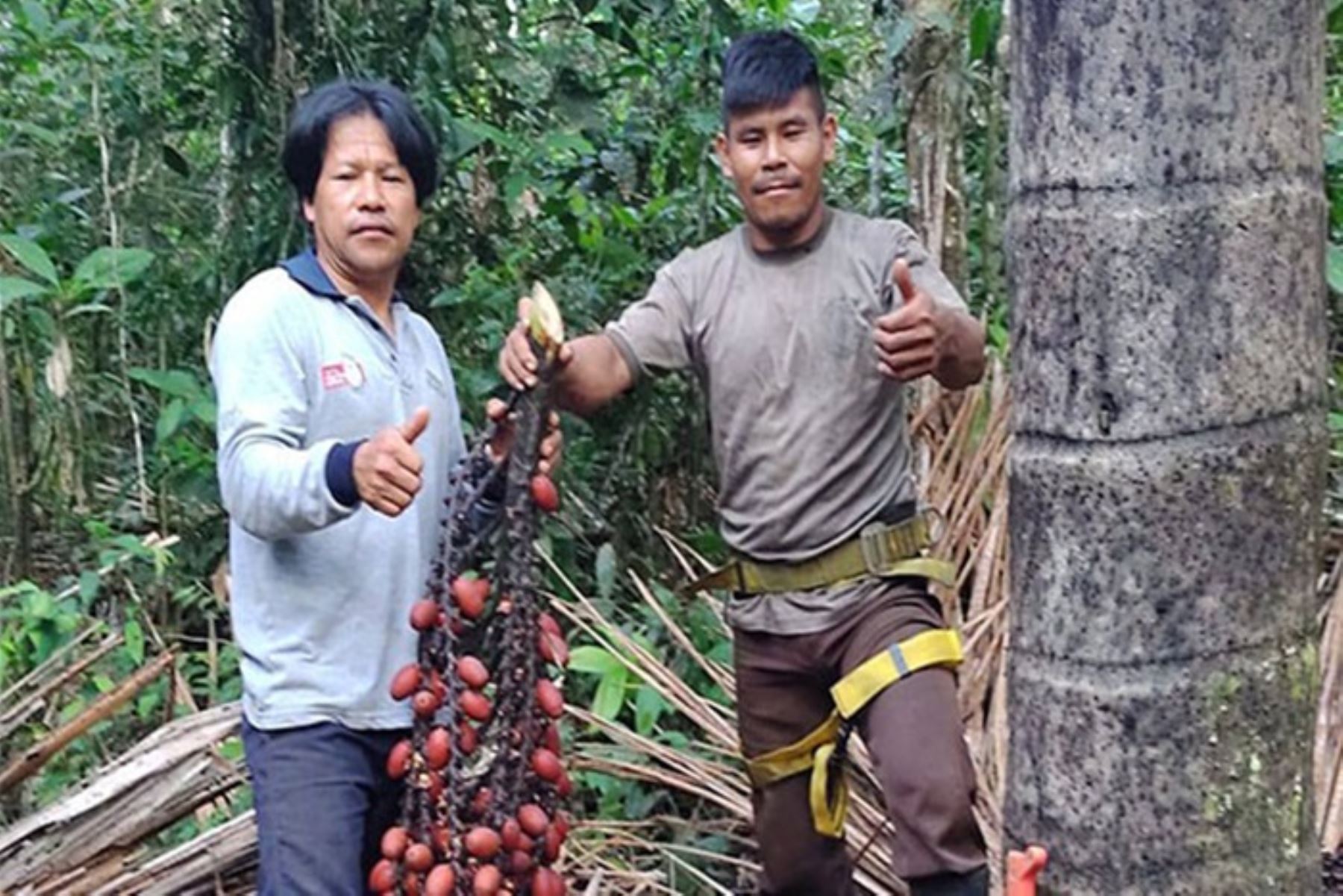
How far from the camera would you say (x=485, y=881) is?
214 cm

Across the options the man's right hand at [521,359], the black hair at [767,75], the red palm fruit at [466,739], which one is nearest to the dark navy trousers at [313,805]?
the red palm fruit at [466,739]

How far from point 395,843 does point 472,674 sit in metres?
0.26

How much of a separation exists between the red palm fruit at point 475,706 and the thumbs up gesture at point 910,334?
2.77 ft

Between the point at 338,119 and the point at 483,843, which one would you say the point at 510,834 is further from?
the point at 338,119

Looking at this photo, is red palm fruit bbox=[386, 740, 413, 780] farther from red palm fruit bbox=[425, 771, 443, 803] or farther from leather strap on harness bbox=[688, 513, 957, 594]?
leather strap on harness bbox=[688, 513, 957, 594]

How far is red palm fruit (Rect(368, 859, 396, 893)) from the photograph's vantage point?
2225 mm

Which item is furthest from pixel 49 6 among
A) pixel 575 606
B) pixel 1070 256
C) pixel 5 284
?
pixel 1070 256

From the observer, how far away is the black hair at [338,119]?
8.11 ft

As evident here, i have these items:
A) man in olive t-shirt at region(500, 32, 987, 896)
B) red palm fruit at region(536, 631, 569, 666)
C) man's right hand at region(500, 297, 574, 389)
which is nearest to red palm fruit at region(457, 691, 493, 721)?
red palm fruit at region(536, 631, 569, 666)

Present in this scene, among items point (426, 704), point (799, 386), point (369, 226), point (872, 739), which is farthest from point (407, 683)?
point (799, 386)

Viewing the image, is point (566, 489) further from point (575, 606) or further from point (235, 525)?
point (235, 525)

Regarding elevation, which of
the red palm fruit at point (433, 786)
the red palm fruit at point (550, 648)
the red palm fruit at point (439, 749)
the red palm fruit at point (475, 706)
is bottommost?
the red palm fruit at point (433, 786)

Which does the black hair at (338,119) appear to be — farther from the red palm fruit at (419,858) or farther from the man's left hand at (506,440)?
the red palm fruit at (419,858)

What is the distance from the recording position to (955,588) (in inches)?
137
